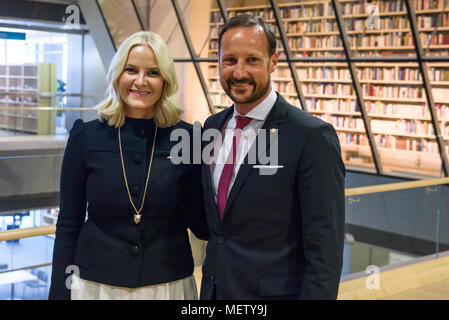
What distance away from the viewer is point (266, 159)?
190cm

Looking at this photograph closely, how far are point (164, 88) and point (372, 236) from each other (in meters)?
5.51

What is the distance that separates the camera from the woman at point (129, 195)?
205cm

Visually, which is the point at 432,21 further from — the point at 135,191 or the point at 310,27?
the point at 135,191

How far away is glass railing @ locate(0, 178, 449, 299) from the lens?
3.95m

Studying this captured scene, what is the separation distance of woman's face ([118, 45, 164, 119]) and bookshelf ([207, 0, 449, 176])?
6.26 metres

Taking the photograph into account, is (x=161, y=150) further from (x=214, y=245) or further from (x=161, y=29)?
(x=161, y=29)

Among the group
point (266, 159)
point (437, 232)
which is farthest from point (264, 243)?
point (437, 232)

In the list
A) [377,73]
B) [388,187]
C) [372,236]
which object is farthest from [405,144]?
[388,187]

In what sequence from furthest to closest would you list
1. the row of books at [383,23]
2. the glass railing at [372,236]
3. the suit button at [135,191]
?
the row of books at [383,23]
the glass railing at [372,236]
the suit button at [135,191]

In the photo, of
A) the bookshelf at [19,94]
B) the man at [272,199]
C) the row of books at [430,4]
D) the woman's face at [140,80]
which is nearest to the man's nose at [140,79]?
the woman's face at [140,80]

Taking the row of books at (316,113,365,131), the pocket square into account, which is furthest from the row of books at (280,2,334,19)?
the pocket square

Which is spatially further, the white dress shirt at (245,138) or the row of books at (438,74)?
the row of books at (438,74)

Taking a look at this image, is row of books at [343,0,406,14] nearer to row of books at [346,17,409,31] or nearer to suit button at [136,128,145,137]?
row of books at [346,17,409,31]

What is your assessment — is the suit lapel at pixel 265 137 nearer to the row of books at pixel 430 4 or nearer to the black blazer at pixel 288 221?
the black blazer at pixel 288 221
